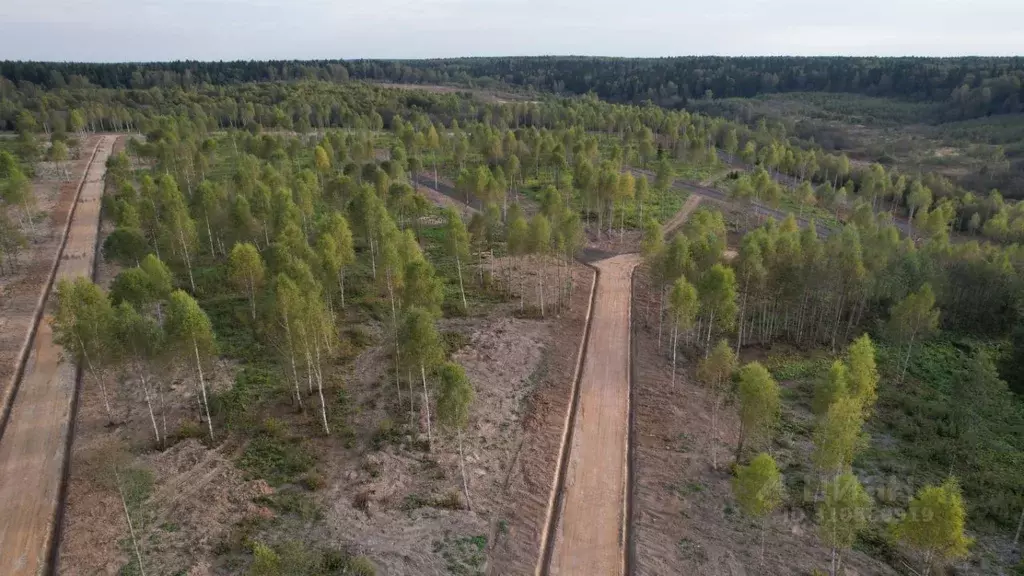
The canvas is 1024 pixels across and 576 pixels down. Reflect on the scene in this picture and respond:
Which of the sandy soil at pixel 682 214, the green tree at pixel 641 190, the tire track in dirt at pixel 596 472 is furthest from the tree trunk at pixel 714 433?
the green tree at pixel 641 190

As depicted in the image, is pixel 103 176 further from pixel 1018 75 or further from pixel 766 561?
pixel 1018 75

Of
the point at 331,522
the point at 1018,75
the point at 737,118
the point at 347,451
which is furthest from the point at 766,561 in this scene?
the point at 1018,75

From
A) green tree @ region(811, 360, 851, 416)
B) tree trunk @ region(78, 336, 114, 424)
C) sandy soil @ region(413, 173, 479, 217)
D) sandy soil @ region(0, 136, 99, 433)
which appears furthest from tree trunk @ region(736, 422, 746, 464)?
sandy soil @ region(413, 173, 479, 217)

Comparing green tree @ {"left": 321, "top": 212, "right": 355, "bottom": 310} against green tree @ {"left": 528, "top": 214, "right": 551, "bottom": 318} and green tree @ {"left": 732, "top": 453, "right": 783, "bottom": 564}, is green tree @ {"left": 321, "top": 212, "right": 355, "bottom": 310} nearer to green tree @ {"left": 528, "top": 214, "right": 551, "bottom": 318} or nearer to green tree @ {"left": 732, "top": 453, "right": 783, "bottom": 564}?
green tree @ {"left": 528, "top": 214, "right": 551, "bottom": 318}

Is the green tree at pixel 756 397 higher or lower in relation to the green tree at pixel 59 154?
lower

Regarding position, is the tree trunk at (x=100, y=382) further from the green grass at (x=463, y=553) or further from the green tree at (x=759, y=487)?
the green tree at (x=759, y=487)
